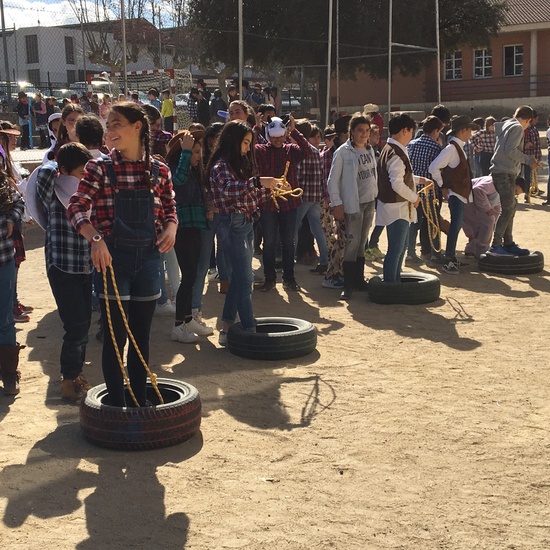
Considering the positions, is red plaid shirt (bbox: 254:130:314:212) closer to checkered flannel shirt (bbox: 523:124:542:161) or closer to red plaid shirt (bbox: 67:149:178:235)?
red plaid shirt (bbox: 67:149:178:235)

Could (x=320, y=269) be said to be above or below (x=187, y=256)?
below

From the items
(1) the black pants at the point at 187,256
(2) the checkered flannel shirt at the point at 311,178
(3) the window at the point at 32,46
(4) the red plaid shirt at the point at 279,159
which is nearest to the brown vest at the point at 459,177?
(2) the checkered flannel shirt at the point at 311,178

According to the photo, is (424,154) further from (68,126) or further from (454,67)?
(454,67)

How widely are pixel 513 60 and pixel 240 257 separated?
37448 mm

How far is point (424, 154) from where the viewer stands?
10.9m

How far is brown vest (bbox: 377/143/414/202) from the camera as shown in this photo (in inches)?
343

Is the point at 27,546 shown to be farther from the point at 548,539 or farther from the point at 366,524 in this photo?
the point at 548,539

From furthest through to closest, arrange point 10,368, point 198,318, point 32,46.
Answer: point 32,46 < point 198,318 < point 10,368

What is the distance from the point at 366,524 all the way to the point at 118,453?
1.59 m

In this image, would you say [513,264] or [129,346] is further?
[513,264]

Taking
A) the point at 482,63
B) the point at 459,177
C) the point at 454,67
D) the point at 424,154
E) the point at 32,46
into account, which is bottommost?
the point at 459,177

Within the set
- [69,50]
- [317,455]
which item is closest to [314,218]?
[317,455]

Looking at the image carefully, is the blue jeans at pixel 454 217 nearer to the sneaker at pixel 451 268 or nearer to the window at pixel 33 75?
the sneaker at pixel 451 268

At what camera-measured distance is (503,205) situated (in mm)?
11188
